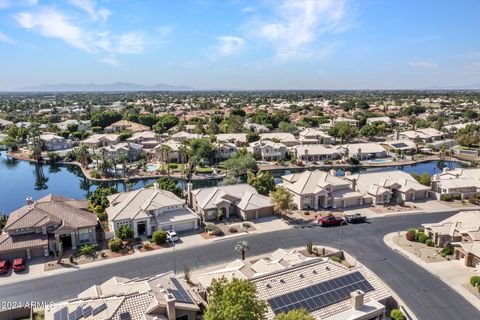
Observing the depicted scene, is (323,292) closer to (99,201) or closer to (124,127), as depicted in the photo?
(99,201)

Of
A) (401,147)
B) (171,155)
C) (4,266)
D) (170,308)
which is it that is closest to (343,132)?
(401,147)

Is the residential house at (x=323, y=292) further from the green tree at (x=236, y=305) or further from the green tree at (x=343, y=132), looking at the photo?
the green tree at (x=343, y=132)

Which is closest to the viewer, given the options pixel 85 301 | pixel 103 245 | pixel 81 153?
pixel 85 301

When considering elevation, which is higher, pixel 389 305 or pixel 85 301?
pixel 85 301

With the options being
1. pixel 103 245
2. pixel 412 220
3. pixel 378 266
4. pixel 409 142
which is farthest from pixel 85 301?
pixel 409 142

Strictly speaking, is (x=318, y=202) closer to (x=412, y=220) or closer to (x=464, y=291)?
(x=412, y=220)

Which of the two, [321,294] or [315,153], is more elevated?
[321,294]

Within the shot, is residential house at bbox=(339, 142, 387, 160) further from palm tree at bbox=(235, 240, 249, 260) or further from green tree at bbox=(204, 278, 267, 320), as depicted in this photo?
green tree at bbox=(204, 278, 267, 320)
